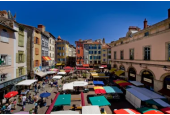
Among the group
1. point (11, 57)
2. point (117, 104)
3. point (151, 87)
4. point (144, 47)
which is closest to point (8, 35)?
point (11, 57)

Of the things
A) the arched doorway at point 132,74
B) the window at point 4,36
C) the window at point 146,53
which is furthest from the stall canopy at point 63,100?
the arched doorway at point 132,74

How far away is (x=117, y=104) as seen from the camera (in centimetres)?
1246

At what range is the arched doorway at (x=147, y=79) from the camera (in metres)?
15.2

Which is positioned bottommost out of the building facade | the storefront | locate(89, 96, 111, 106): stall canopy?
locate(89, 96, 111, 106): stall canopy

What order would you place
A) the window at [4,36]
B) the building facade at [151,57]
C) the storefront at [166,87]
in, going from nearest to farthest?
the storefront at [166,87] → the building facade at [151,57] → the window at [4,36]

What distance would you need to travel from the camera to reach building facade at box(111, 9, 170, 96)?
12672 millimetres

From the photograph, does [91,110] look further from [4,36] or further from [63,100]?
[4,36]

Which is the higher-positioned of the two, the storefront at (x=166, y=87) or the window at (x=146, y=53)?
the window at (x=146, y=53)

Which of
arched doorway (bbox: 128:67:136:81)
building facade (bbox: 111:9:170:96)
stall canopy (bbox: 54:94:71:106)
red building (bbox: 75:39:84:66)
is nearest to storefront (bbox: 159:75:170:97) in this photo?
building facade (bbox: 111:9:170:96)

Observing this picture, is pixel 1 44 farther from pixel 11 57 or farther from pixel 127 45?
pixel 127 45

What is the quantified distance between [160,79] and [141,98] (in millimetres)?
5709

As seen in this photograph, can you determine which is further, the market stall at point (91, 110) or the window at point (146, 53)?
the window at point (146, 53)

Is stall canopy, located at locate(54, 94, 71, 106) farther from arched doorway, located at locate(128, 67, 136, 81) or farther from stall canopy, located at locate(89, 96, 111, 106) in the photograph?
arched doorway, located at locate(128, 67, 136, 81)

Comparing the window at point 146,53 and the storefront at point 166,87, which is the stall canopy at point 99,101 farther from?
the window at point 146,53
